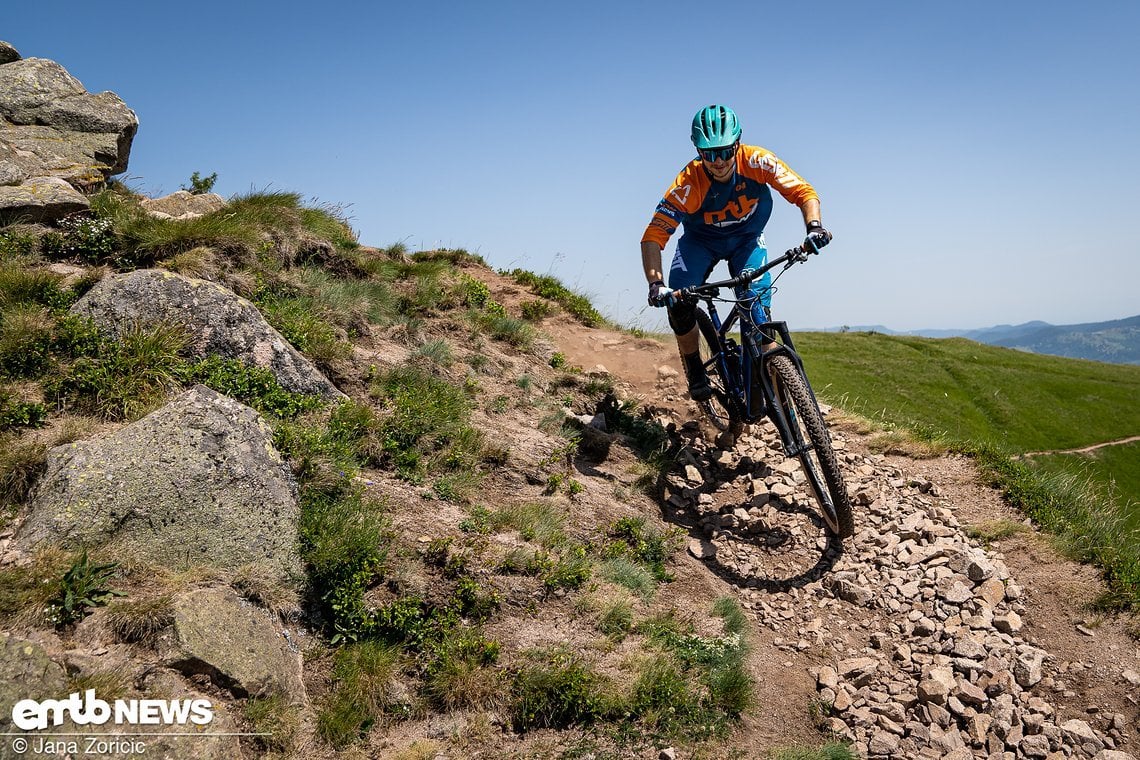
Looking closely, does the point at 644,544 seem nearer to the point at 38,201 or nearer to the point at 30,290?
the point at 30,290

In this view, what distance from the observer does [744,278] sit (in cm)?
675

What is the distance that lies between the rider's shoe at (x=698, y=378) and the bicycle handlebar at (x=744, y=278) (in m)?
1.14

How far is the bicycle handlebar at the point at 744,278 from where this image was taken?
655 centimetres

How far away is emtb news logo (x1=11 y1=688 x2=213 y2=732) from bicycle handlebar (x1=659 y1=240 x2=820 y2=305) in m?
5.52

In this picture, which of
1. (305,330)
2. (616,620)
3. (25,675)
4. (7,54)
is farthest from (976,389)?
(7,54)

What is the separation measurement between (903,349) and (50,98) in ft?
91.6

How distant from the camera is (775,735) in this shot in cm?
475

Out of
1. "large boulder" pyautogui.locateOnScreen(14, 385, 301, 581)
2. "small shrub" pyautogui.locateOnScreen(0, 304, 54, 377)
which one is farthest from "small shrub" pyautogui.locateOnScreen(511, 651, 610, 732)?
"small shrub" pyautogui.locateOnScreen(0, 304, 54, 377)

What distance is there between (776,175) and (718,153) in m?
0.75

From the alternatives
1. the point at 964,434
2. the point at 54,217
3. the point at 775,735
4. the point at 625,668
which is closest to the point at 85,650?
the point at 625,668

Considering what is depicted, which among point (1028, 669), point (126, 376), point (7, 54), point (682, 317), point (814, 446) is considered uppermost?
point (7, 54)

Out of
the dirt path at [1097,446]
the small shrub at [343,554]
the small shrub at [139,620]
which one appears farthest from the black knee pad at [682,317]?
the dirt path at [1097,446]

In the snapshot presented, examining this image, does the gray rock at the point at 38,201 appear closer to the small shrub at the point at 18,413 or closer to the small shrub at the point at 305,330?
the small shrub at the point at 305,330

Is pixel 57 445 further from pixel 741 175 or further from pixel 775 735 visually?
pixel 741 175
